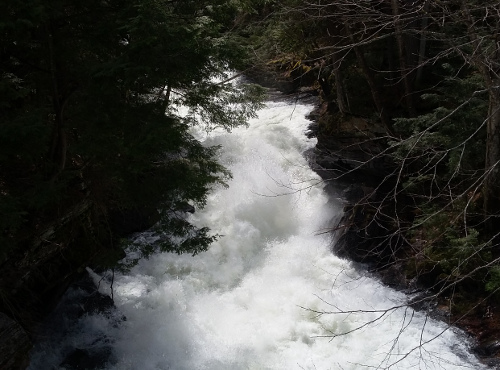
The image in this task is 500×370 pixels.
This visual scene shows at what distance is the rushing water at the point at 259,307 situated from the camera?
8094mm

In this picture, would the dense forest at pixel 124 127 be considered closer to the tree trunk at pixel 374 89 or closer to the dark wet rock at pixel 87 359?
the dark wet rock at pixel 87 359

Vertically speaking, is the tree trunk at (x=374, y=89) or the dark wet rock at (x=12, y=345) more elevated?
the tree trunk at (x=374, y=89)

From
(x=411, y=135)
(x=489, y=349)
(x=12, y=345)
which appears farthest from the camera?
(x=489, y=349)

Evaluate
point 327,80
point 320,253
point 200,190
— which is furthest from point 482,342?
point 327,80

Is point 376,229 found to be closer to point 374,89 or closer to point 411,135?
point 374,89

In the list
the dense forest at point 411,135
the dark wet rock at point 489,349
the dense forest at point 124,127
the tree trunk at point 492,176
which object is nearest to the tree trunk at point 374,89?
the dense forest at point 411,135

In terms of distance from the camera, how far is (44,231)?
713 cm

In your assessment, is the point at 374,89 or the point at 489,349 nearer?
the point at 489,349

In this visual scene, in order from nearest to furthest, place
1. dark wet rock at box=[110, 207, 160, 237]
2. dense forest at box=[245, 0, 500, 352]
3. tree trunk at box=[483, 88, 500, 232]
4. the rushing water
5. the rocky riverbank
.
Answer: tree trunk at box=[483, 88, 500, 232], the rushing water, dense forest at box=[245, 0, 500, 352], the rocky riverbank, dark wet rock at box=[110, 207, 160, 237]

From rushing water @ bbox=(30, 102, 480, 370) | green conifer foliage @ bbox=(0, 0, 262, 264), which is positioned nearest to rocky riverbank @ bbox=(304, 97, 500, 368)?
rushing water @ bbox=(30, 102, 480, 370)

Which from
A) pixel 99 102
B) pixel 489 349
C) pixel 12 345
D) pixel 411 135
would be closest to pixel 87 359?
pixel 12 345

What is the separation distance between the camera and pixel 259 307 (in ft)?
31.0

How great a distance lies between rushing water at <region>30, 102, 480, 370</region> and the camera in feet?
26.6

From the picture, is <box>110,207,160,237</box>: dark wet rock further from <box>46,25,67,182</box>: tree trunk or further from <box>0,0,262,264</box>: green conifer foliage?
<box>46,25,67,182</box>: tree trunk
